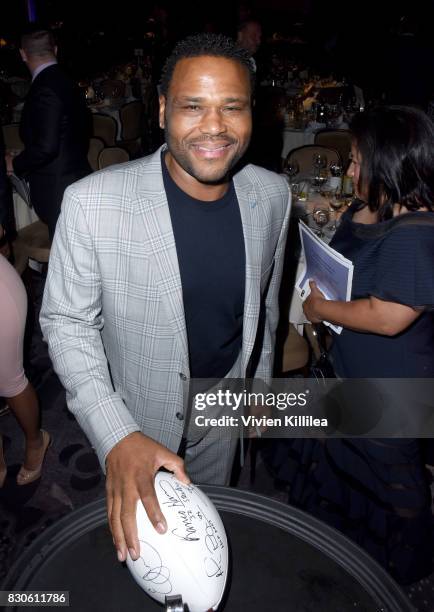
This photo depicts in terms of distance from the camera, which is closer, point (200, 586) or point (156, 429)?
point (200, 586)

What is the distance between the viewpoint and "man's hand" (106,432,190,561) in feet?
2.99

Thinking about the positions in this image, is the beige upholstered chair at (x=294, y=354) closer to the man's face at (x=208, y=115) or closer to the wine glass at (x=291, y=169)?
the man's face at (x=208, y=115)

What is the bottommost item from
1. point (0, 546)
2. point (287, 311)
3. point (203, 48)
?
point (0, 546)

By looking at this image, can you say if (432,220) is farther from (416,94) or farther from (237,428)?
(416,94)

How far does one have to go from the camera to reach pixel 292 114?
6066mm

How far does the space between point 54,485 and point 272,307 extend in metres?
1.57

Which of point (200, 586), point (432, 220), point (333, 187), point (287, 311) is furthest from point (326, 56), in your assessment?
point (200, 586)

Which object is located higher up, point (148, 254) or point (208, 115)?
point (208, 115)

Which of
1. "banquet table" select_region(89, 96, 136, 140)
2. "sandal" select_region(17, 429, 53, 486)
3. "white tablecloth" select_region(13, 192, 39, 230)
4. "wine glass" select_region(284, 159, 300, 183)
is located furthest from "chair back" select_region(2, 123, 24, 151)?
"sandal" select_region(17, 429, 53, 486)

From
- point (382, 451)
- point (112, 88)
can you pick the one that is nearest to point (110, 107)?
point (112, 88)

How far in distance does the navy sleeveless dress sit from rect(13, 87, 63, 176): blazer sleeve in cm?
259

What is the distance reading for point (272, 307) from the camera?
6.24ft

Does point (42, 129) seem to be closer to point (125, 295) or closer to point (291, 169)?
point (291, 169)

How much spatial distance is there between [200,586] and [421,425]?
53.1 inches
